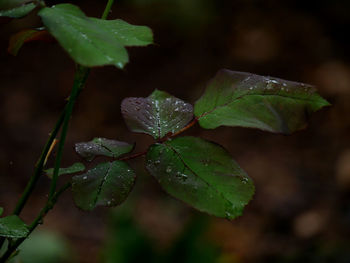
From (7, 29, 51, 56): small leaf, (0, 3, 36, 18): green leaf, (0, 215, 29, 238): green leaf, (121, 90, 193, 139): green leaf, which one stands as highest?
(0, 3, 36, 18): green leaf

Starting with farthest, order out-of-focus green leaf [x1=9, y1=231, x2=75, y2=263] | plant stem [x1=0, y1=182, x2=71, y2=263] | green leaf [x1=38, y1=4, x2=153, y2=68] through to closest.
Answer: out-of-focus green leaf [x1=9, y1=231, x2=75, y2=263] < plant stem [x1=0, y1=182, x2=71, y2=263] < green leaf [x1=38, y1=4, x2=153, y2=68]

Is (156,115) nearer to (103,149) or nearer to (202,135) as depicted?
(103,149)

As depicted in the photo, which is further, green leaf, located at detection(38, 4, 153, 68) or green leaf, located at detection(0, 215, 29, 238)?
green leaf, located at detection(0, 215, 29, 238)

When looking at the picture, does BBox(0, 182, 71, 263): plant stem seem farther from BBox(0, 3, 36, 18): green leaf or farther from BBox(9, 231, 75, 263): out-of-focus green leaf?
BBox(9, 231, 75, 263): out-of-focus green leaf

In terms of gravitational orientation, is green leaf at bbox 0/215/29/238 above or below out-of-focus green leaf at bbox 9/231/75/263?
above

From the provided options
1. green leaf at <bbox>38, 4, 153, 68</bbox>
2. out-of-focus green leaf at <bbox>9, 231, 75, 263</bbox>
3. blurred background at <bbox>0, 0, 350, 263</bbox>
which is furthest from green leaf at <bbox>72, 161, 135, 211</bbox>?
out-of-focus green leaf at <bbox>9, 231, 75, 263</bbox>

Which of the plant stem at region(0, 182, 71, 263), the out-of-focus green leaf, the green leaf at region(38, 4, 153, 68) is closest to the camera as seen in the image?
the green leaf at region(38, 4, 153, 68)

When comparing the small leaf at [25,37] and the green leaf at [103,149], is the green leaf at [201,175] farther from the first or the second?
the small leaf at [25,37]

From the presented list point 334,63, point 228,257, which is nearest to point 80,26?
point 228,257

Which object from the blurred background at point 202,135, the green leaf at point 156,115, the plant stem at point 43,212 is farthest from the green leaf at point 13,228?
the blurred background at point 202,135
